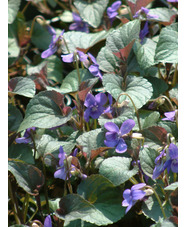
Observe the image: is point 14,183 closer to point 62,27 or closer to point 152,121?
point 152,121

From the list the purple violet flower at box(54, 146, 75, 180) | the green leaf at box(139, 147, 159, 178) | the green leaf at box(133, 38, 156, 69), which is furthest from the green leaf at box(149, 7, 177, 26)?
the purple violet flower at box(54, 146, 75, 180)

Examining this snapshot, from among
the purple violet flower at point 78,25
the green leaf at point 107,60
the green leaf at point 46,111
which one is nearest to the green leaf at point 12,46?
the purple violet flower at point 78,25

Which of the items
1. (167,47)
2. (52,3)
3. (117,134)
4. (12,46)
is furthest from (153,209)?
(52,3)

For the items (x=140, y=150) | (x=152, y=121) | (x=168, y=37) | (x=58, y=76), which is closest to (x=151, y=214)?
(x=140, y=150)

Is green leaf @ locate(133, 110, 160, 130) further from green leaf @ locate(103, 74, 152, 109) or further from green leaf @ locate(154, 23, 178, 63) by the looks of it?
green leaf @ locate(154, 23, 178, 63)

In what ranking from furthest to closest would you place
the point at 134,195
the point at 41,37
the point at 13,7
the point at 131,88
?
the point at 41,37 < the point at 13,7 < the point at 131,88 < the point at 134,195

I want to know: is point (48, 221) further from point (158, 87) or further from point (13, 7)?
point (13, 7)
